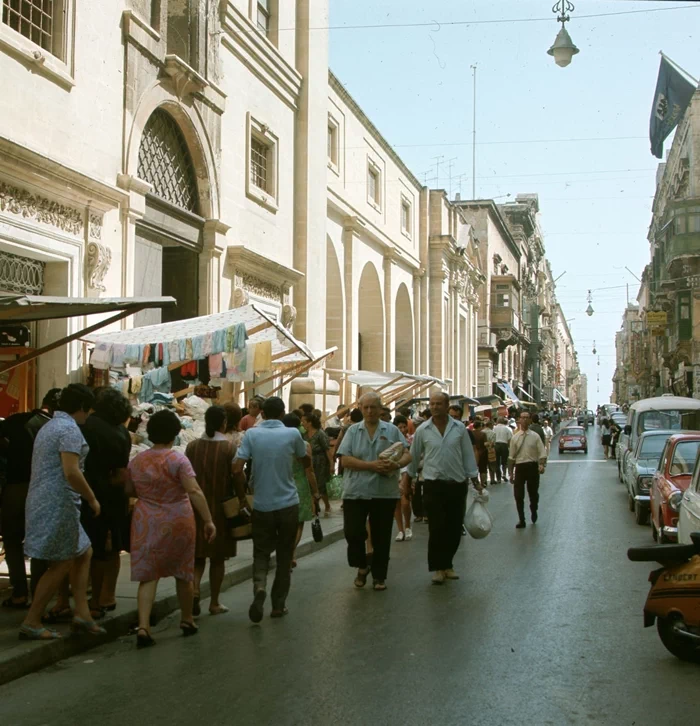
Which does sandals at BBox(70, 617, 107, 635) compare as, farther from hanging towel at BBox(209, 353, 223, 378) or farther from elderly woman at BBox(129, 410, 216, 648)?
hanging towel at BBox(209, 353, 223, 378)

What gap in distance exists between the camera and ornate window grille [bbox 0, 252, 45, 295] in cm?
1224

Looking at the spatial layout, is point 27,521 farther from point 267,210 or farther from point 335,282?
point 335,282

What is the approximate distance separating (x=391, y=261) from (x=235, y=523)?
92.0ft

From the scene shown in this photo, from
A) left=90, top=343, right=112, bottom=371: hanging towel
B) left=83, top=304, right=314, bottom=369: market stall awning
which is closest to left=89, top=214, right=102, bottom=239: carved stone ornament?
left=83, top=304, right=314, bottom=369: market stall awning

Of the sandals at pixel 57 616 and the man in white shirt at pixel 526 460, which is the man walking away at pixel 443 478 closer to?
the sandals at pixel 57 616

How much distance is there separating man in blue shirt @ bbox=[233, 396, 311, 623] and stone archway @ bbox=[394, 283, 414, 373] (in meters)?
31.6

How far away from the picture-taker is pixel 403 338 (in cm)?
4028

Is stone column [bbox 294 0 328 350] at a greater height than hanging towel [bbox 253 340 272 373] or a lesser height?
greater

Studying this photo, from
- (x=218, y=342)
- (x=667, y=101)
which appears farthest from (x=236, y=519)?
(x=667, y=101)

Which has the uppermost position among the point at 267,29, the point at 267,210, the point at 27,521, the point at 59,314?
the point at 267,29

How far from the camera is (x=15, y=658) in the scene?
20.4 ft

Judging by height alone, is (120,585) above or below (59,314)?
below

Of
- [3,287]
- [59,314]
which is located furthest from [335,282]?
[59,314]

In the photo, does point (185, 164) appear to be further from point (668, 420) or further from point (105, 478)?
point (668, 420)
